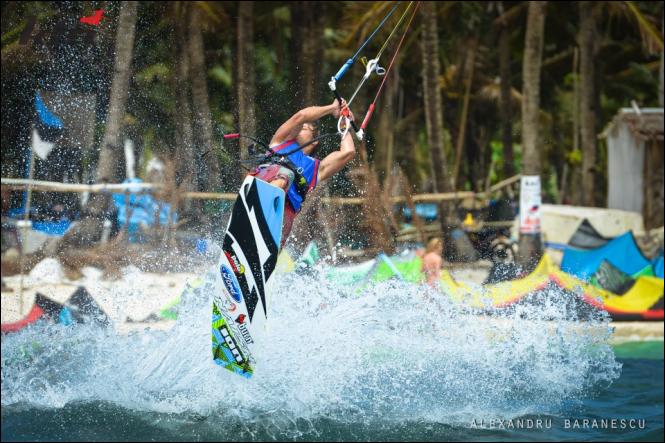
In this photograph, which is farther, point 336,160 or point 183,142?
point 183,142

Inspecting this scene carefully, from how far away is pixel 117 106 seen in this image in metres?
11.5

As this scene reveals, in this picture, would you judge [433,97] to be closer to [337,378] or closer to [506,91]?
[506,91]

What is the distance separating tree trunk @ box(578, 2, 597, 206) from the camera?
19.3 m

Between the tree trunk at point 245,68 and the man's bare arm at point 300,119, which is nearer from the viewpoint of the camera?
the man's bare arm at point 300,119

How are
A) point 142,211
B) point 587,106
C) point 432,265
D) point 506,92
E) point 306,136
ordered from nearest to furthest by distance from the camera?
1. point 306,136
2. point 432,265
3. point 142,211
4. point 587,106
5. point 506,92

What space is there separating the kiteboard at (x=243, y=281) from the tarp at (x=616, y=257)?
6454mm

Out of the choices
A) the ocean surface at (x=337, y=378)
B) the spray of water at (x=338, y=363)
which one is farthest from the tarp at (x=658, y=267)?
the spray of water at (x=338, y=363)

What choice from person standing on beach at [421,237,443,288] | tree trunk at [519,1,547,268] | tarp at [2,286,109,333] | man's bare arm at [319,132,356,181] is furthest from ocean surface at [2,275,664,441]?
tree trunk at [519,1,547,268]

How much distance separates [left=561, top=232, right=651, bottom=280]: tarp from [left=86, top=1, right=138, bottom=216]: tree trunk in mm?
6156

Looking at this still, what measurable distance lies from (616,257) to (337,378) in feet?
21.6

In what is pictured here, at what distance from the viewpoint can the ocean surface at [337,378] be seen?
6.71 metres

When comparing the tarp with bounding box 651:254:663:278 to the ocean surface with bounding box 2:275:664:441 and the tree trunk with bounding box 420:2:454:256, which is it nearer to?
the ocean surface with bounding box 2:275:664:441

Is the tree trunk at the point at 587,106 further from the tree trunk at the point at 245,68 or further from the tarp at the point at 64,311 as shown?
the tarp at the point at 64,311

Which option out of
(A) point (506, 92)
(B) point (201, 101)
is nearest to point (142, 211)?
(B) point (201, 101)
